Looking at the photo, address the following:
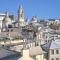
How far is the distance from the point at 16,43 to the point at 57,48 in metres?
4.52

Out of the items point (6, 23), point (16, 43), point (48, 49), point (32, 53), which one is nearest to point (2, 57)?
point (32, 53)

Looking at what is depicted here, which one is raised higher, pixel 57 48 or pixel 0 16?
pixel 0 16

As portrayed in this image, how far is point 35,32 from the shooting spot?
35.9 metres

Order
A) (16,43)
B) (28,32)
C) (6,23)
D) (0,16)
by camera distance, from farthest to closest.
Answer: (0,16)
(6,23)
(28,32)
(16,43)

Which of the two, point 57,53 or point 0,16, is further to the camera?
point 0,16

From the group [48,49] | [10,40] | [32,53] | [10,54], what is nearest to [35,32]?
[10,40]

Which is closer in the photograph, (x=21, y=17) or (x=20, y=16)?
(x=21, y=17)

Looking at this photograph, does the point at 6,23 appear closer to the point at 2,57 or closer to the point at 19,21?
the point at 19,21

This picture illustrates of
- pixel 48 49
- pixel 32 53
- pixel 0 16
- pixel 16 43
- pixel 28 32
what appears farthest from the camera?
pixel 0 16

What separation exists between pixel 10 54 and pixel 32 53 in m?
6.35

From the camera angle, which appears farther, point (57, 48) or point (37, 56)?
point (57, 48)

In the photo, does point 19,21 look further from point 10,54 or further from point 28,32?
point 10,54

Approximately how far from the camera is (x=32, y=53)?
2017 centimetres

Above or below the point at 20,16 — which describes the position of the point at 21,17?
below
